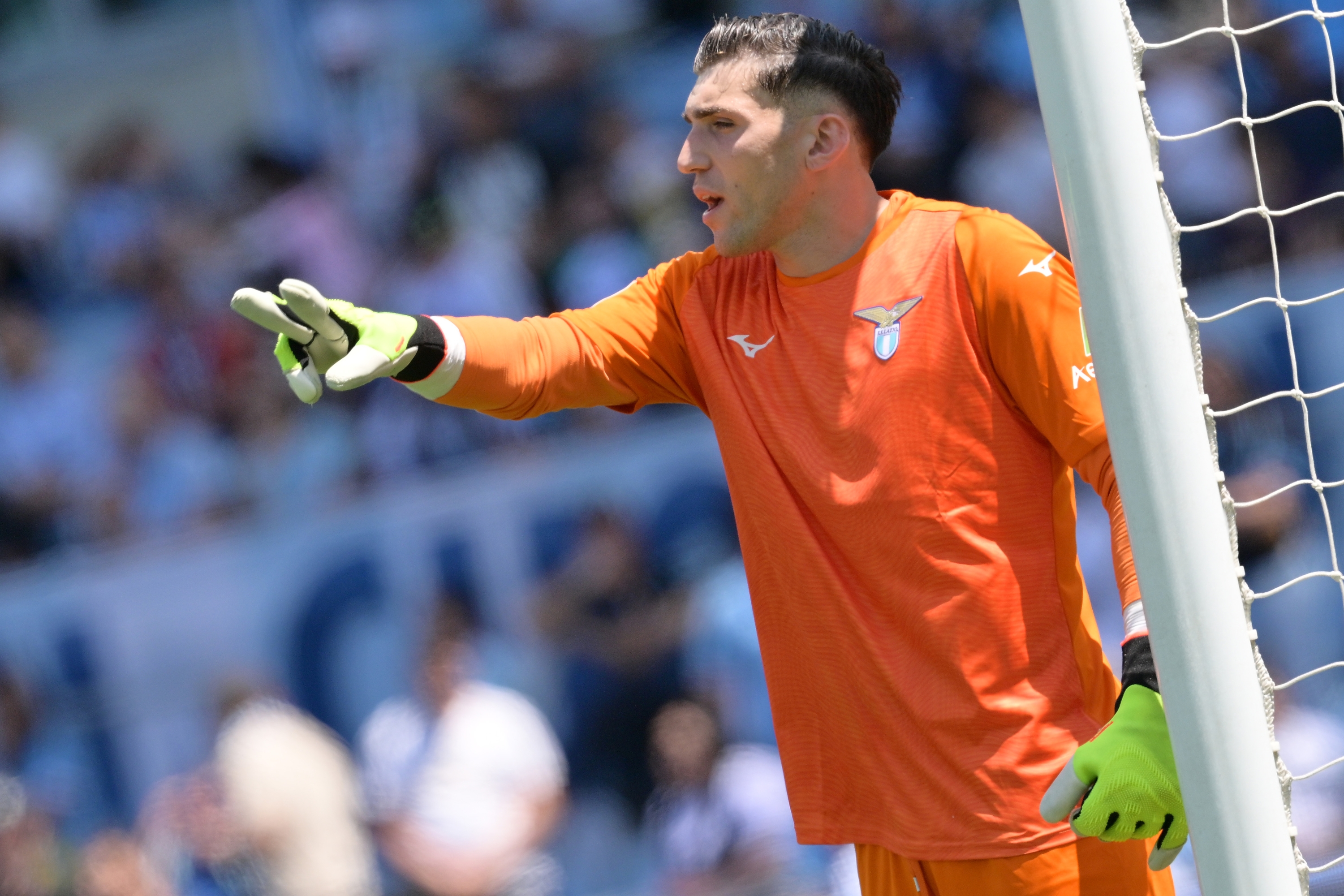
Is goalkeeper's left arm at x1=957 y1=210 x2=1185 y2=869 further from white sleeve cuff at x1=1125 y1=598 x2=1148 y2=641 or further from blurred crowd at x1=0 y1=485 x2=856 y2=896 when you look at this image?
blurred crowd at x1=0 y1=485 x2=856 y2=896

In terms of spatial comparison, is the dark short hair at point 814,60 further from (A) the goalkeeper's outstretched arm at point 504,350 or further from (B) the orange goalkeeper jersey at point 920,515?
(A) the goalkeeper's outstretched arm at point 504,350

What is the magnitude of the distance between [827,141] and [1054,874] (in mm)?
1181

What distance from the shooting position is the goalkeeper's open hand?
1.97 metres

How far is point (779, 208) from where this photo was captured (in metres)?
2.38

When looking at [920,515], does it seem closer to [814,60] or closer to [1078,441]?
[1078,441]

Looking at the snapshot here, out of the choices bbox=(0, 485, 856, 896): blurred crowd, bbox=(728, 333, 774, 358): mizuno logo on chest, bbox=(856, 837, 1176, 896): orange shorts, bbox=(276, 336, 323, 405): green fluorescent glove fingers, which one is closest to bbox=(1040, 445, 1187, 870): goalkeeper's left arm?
bbox=(856, 837, 1176, 896): orange shorts

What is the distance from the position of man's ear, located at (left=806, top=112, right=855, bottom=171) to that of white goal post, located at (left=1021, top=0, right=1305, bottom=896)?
456 millimetres

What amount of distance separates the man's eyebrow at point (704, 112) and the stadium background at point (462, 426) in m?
3.04

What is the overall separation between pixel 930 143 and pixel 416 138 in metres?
2.65

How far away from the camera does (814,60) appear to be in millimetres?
2404

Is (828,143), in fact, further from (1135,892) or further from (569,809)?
(569,809)

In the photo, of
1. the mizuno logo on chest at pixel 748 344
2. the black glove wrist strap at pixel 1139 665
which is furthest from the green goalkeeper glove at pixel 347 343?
the black glove wrist strap at pixel 1139 665

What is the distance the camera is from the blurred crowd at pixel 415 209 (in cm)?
629

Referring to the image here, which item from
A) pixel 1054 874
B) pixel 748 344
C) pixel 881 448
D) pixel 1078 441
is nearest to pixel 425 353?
pixel 748 344
